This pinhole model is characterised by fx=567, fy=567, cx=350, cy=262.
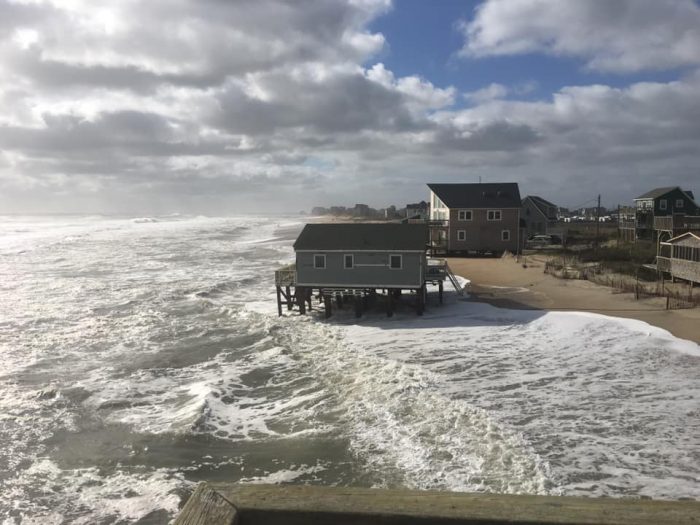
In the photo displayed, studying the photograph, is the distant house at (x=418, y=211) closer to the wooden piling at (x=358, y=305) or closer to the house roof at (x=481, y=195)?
the house roof at (x=481, y=195)

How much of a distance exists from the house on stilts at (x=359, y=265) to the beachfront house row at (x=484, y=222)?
3070cm

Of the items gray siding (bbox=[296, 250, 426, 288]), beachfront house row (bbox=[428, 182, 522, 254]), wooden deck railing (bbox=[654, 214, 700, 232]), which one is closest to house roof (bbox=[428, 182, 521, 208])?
beachfront house row (bbox=[428, 182, 522, 254])

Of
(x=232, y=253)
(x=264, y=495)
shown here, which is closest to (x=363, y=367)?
(x=264, y=495)

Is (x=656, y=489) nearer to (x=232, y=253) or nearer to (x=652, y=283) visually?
(x=652, y=283)

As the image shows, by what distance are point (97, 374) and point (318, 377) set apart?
8252 mm

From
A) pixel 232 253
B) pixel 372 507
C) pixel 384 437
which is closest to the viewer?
pixel 372 507

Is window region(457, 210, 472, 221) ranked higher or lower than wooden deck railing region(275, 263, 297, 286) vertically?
higher

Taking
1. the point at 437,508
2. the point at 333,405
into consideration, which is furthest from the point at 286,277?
the point at 437,508

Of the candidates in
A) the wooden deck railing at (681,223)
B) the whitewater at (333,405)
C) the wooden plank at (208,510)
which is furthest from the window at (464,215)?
the wooden plank at (208,510)

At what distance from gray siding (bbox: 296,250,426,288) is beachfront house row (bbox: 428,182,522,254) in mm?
31471

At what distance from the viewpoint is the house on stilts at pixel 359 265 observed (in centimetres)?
3181

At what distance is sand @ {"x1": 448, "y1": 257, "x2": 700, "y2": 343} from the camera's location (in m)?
27.7

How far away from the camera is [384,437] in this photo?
15062 mm

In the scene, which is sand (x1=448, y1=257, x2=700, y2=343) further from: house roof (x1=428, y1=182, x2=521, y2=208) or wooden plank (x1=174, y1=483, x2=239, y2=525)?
wooden plank (x1=174, y1=483, x2=239, y2=525)
